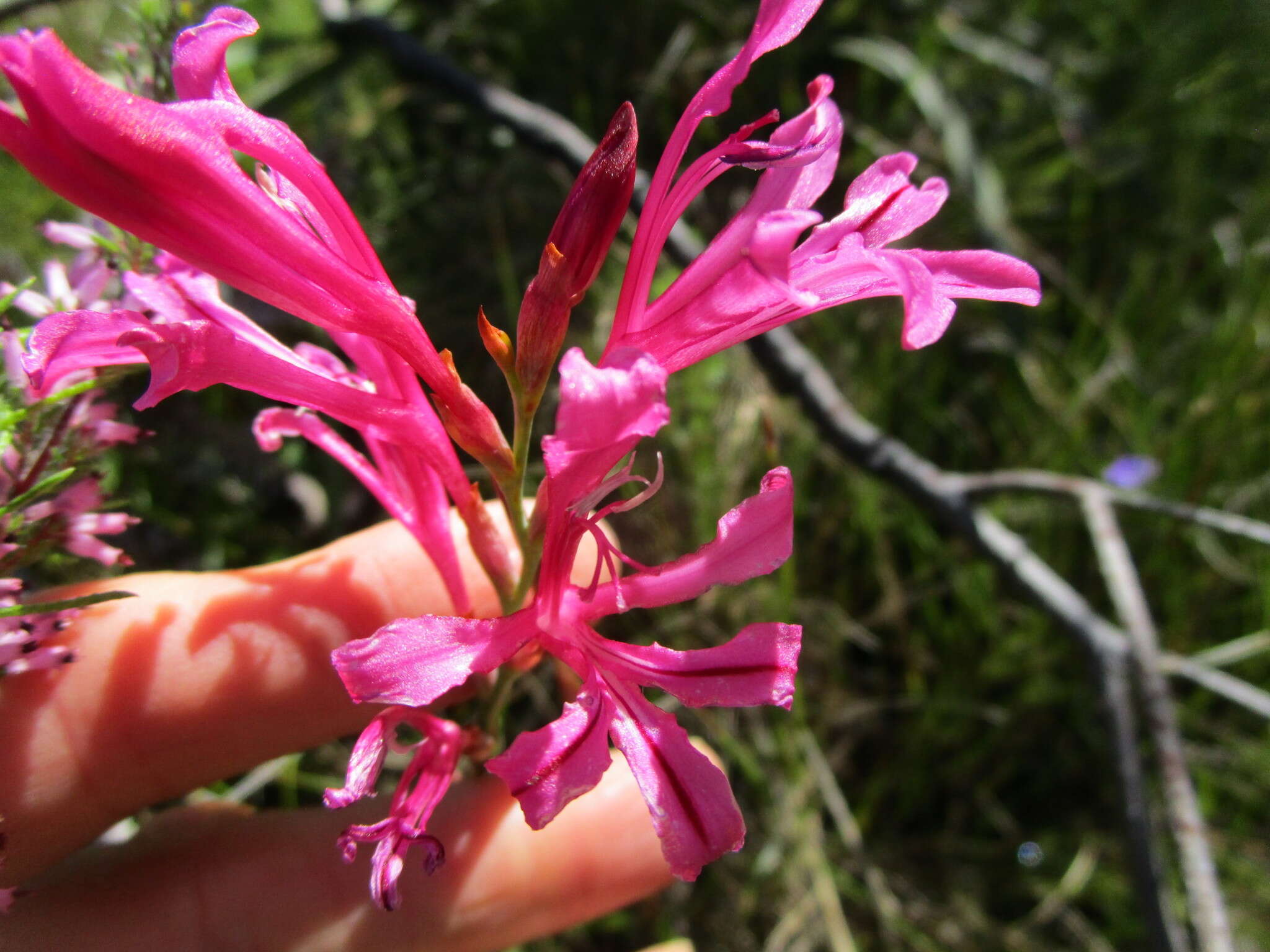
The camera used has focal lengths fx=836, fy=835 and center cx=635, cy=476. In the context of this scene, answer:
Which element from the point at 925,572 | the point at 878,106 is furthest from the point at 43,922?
the point at 878,106

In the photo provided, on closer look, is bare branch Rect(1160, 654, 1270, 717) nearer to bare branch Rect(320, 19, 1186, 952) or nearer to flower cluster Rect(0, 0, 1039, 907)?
bare branch Rect(320, 19, 1186, 952)

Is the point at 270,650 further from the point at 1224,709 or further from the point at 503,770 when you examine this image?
the point at 1224,709

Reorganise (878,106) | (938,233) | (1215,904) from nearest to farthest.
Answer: (1215,904)
(938,233)
(878,106)

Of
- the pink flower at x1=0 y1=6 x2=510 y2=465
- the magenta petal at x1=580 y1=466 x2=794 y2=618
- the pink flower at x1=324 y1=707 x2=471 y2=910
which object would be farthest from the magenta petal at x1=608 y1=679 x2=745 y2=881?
the pink flower at x1=0 y1=6 x2=510 y2=465

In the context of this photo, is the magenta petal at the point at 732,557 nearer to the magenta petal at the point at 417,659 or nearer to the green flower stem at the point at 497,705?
the magenta petal at the point at 417,659

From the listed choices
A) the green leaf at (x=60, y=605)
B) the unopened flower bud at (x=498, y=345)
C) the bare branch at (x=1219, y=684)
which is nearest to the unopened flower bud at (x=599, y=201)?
the unopened flower bud at (x=498, y=345)
